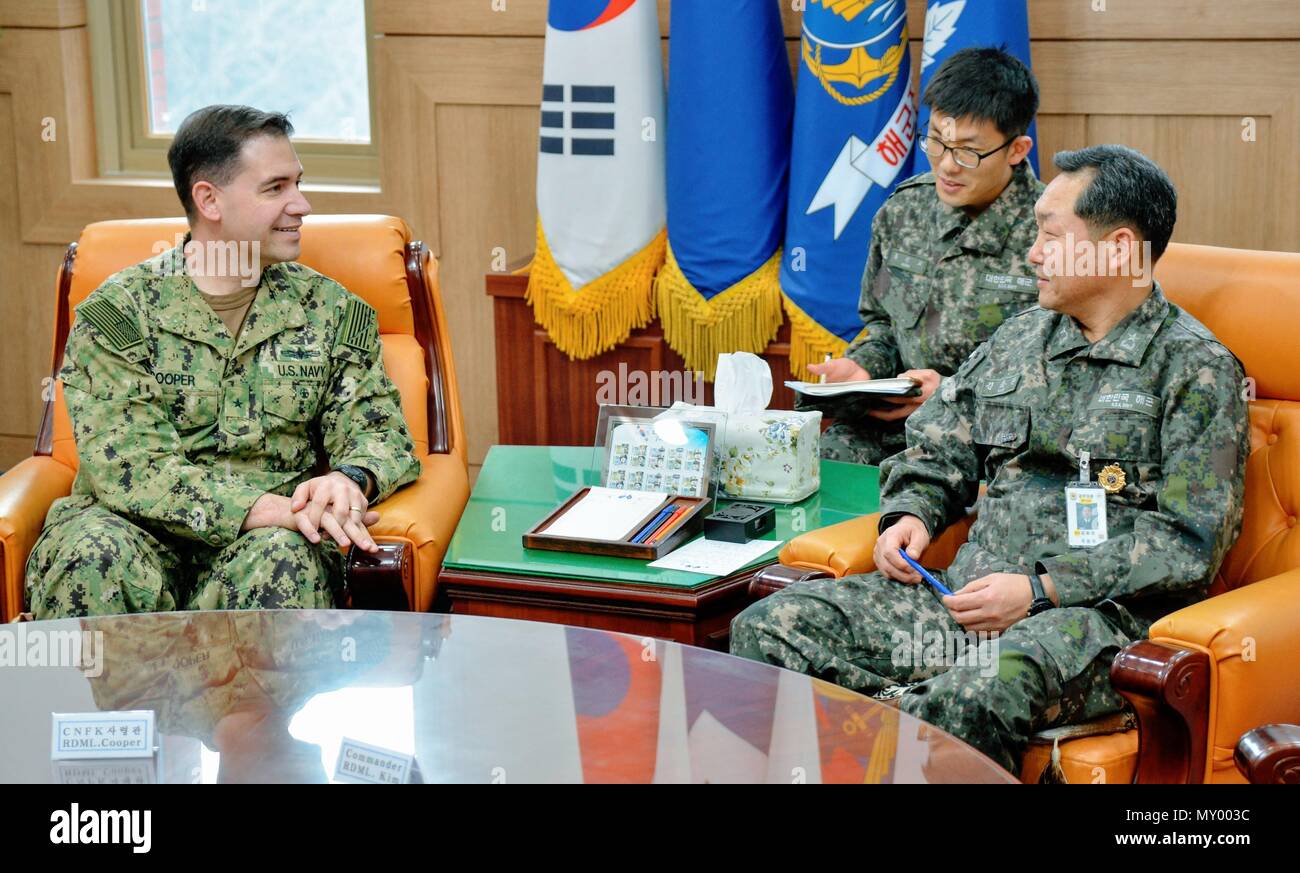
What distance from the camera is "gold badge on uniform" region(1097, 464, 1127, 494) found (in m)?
2.41

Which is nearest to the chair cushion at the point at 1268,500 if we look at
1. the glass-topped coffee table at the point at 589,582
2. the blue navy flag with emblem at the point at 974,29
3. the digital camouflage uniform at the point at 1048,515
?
the digital camouflage uniform at the point at 1048,515

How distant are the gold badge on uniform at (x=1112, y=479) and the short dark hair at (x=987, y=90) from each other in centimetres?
97

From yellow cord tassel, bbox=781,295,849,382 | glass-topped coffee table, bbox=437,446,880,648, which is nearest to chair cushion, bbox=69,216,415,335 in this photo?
glass-topped coffee table, bbox=437,446,880,648

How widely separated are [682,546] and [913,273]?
3.17 ft

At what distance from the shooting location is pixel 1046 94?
3945 mm

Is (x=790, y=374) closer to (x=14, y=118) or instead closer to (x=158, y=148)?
(x=158, y=148)

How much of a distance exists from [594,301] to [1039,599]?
Result: 1926mm

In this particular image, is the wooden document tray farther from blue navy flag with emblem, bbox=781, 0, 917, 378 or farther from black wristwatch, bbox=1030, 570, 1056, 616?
blue navy flag with emblem, bbox=781, 0, 917, 378

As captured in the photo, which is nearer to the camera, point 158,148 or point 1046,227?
point 1046,227

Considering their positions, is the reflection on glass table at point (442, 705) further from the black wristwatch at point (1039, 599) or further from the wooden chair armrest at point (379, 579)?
the black wristwatch at point (1039, 599)

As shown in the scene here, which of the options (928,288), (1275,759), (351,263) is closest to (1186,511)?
(1275,759)

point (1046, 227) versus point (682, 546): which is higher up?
point (1046, 227)

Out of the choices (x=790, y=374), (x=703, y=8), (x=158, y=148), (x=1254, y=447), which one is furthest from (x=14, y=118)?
(x=1254, y=447)
